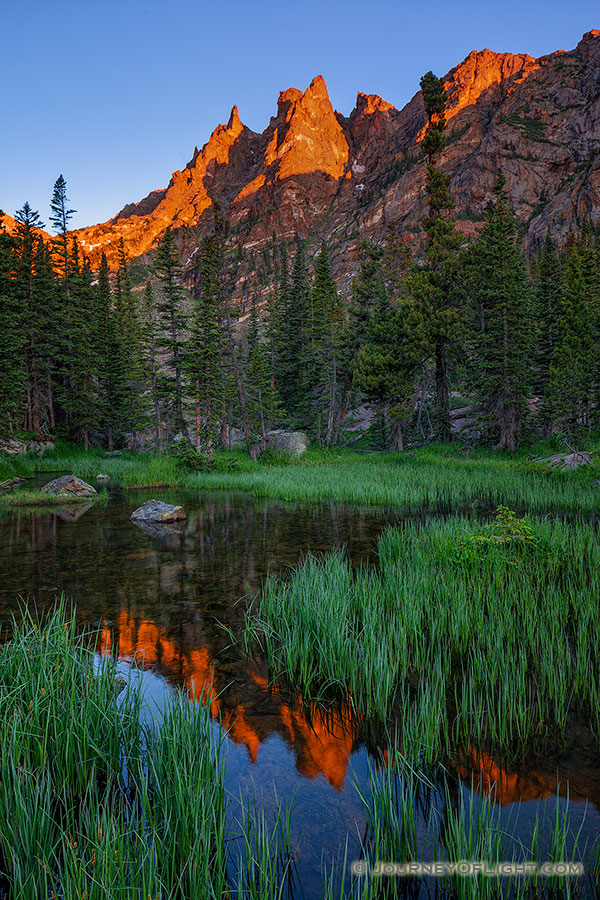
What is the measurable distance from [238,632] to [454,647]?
2.81m

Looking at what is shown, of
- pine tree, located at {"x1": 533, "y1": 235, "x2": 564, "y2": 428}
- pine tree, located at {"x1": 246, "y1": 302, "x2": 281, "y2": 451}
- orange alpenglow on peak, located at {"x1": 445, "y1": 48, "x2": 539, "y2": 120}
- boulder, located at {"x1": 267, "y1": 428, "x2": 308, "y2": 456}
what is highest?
orange alpenglow on peak, located at {"x1": 445, "y1": 48, "x2": 539, "y2": 120}

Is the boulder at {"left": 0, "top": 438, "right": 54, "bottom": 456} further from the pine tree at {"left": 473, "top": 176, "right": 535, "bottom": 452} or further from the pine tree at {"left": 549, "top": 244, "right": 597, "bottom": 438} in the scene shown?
the pine tree at {"left": 549, "top": 244, "right": 597, "bottom": 438}

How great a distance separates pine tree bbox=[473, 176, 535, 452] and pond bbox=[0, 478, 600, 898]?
60.4 ft

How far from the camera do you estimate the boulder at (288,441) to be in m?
37.6

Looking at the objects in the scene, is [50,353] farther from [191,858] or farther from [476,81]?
[476,81]

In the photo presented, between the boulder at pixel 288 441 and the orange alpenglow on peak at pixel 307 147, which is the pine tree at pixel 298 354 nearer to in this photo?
the boulder at pixel 288 441

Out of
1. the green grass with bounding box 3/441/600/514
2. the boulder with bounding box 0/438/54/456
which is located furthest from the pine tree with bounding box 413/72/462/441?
the boulder with bounding box 0/438/54/456

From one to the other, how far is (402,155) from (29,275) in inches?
6277

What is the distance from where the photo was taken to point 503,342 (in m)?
29.1

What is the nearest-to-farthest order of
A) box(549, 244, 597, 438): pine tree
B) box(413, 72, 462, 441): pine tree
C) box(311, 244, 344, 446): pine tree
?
1. box(549, 244, 597, 438): pine tree
2. box(413, 72, 462, 441): pine tree
3. box(311, 244, 344, 446): pine tree

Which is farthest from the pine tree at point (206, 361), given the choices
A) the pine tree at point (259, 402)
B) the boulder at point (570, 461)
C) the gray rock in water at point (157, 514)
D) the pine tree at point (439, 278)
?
the boulder at point (570, 461)

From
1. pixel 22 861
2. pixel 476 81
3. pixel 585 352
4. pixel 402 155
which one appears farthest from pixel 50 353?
pixel 476 81

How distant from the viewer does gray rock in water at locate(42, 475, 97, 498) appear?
20.1 m

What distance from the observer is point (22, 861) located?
2.35 meters
